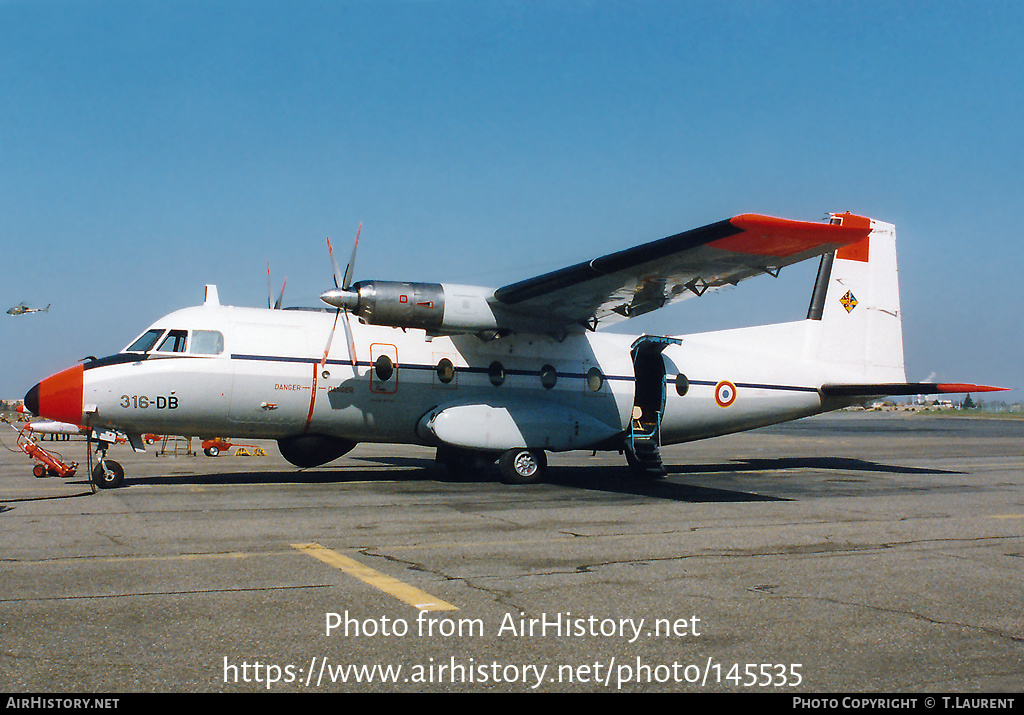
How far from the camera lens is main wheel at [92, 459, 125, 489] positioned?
13469 mm

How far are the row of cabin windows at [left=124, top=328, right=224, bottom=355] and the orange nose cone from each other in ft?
3.47

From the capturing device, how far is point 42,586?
6.43 m

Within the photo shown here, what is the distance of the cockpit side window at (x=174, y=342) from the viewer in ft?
46.5

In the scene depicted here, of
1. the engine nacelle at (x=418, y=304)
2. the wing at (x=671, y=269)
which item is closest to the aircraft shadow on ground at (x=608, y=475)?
the engine nacelle at (x=418, y=304)

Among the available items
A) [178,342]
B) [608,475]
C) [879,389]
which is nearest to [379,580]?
[178,342]

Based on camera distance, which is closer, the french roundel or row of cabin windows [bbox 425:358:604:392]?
row of cabin windows [bbox 425:358:604:392]

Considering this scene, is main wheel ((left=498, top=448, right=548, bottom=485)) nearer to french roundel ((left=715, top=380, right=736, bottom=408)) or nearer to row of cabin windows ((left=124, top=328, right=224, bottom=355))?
french roundel ((left=715, top=380, right=736, bottom=408))

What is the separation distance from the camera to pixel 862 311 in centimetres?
1977

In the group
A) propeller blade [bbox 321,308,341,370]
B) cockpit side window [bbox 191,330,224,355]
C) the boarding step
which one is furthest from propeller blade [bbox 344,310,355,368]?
the boarding step

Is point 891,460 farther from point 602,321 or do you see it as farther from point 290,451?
point 290,451

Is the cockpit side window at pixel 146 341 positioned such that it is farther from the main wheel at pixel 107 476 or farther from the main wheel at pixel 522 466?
the main wheel at pixel 522 466

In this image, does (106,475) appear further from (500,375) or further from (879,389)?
(879,389)

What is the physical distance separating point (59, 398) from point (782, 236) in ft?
39.0

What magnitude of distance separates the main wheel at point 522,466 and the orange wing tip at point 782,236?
5820 millimetres
